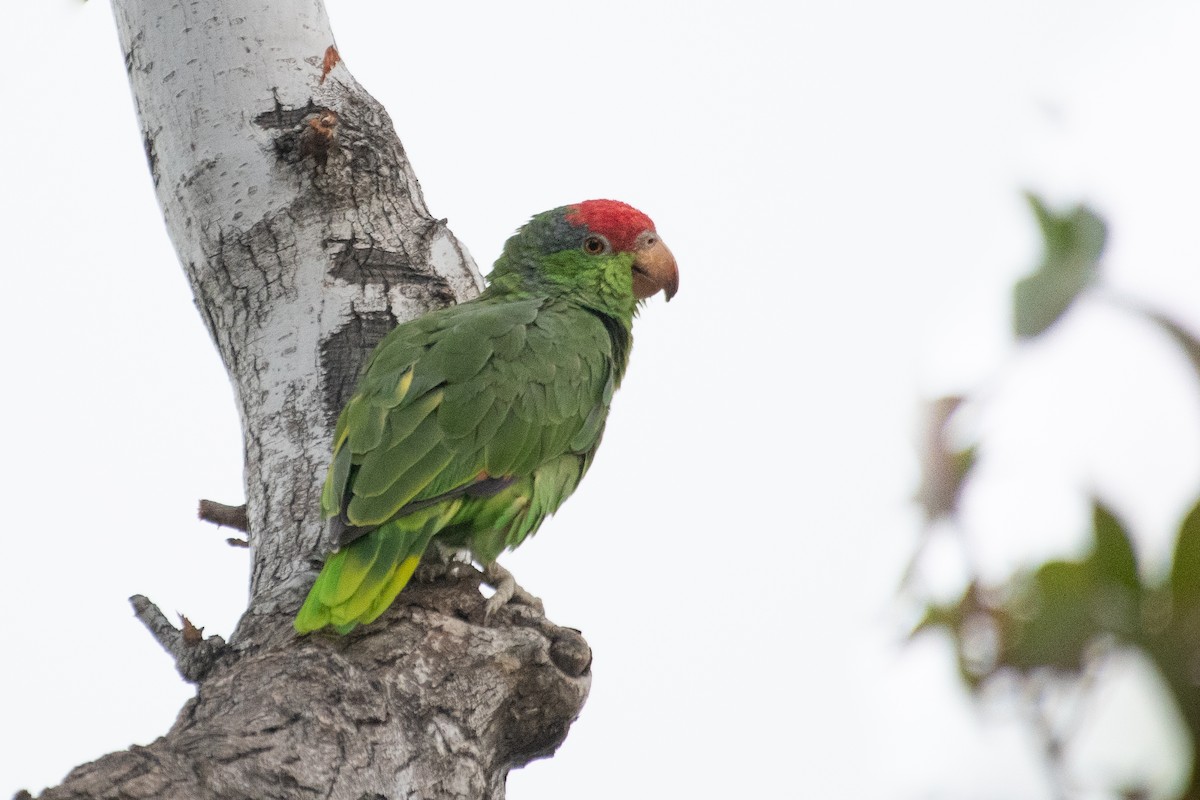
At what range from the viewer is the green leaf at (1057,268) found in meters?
0.74

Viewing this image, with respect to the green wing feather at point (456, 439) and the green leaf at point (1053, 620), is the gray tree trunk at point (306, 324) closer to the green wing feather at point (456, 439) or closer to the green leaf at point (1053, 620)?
the green wing feather at point (456, 439)

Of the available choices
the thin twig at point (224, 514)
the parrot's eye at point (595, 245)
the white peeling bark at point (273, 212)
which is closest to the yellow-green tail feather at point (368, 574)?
the white peeling bark at point (273, 212)

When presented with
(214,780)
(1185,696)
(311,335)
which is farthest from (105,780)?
(1185,696)

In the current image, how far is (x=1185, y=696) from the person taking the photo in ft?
2.18

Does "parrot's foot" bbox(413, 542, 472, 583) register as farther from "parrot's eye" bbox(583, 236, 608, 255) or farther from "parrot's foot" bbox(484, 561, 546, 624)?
"parrot's eye" bbox(583, 236, 608, 255)

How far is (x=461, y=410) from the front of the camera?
332 centimetres

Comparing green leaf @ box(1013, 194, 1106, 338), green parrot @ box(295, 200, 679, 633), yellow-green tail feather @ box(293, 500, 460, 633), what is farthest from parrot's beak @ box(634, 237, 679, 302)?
green leaf @ box(1013, 194, 1106, 338)

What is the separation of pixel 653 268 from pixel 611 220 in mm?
232

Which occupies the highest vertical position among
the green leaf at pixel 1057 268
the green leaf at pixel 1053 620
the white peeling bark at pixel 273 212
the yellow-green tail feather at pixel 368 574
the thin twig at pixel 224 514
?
the white peeling bark at pixel 273 212

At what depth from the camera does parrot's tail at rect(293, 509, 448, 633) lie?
2742mm

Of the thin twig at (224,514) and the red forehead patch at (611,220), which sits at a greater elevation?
the red forehead patch at (611,220)

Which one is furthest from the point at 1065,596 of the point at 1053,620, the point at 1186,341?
the point at 1186,341

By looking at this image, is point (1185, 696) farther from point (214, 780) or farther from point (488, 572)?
point (488, 572)

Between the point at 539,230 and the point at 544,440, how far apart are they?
1.03 m
